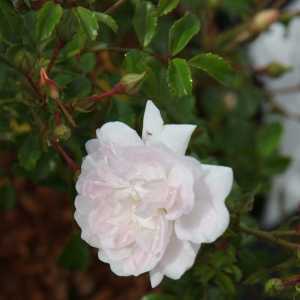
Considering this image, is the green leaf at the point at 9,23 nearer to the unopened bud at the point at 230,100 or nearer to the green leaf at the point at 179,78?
the green leaf at the point at 179,78

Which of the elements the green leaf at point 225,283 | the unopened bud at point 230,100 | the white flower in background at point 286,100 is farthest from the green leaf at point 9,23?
the white flower in background at point 286,100

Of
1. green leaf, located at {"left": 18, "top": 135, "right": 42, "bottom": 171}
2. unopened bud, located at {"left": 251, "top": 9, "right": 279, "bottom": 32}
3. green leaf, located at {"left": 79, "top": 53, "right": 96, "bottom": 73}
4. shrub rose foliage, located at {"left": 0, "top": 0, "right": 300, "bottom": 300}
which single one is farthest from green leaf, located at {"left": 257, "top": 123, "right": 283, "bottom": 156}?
green leaf, located at {"left": 18, "top": 135, "right": 42, "bottom": 171}

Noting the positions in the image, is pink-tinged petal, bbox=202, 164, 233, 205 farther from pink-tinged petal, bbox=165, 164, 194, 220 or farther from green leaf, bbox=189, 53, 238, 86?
green leaf, bbox=189, 53, 238, 86

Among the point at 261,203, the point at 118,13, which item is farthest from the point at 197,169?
the point at 261,203

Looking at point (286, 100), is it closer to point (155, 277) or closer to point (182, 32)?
point (182, 32)

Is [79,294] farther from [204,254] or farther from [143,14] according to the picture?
[143,14]

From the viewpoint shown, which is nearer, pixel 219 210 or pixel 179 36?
pixel 219 210

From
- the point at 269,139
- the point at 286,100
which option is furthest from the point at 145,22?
the point at 286,100
